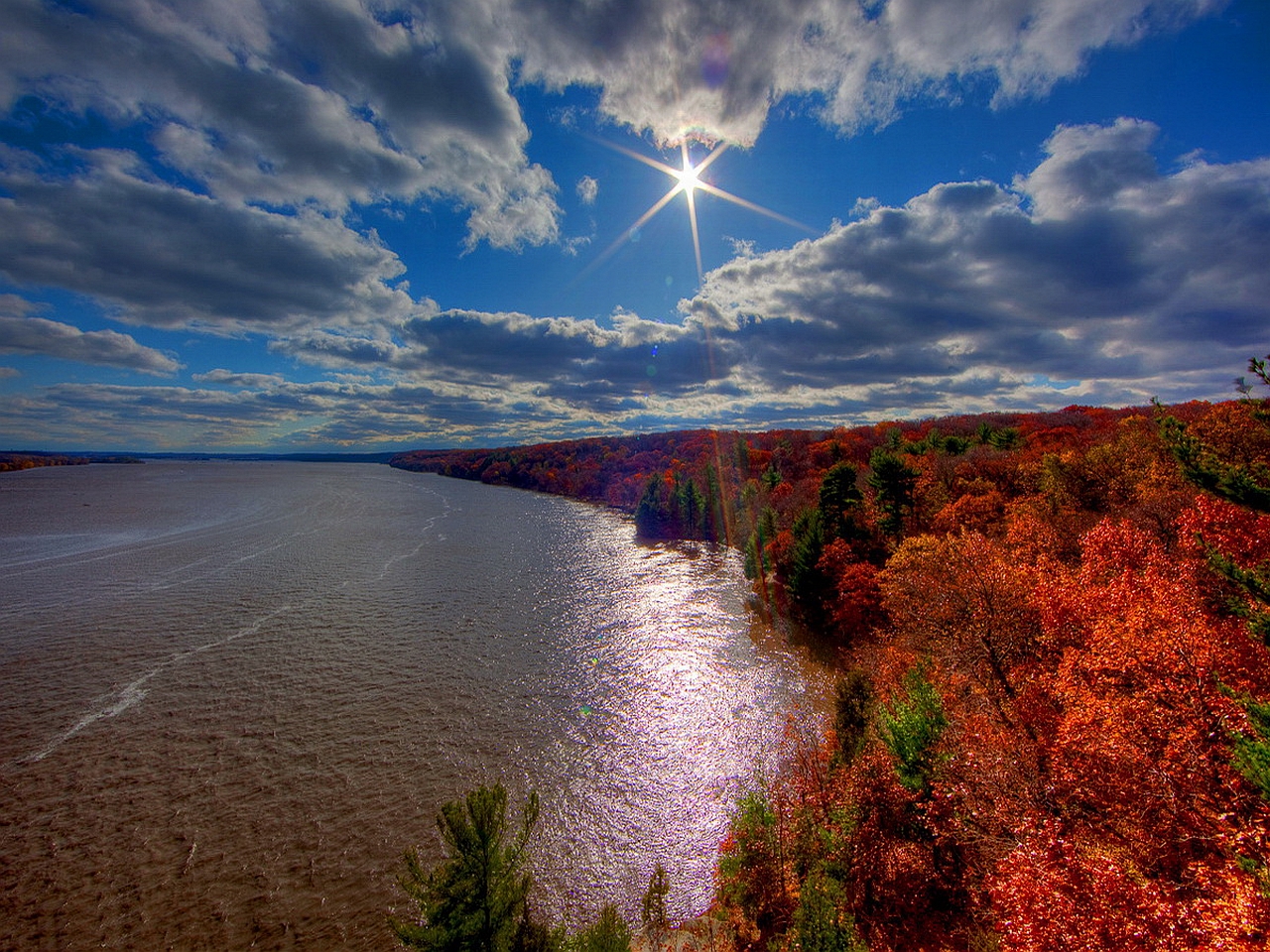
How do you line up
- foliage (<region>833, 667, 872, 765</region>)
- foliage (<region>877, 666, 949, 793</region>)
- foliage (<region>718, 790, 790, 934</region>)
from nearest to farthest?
1. foliage (<region>718, 790, 790, 934</region>)
2. foliage (<region>877, 666, 949, 793</region>)
3. foliage (<region>833, 667, 872, 765</region>)

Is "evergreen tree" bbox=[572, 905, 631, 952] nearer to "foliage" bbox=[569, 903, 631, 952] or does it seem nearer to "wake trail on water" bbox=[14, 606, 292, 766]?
"foliage" bbox=[569, 903, 631, 952]

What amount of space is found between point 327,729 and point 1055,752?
35.3 meters

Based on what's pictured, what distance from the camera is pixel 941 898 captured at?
66.0 ft

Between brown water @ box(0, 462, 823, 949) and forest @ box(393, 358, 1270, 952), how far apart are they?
18.5 feet

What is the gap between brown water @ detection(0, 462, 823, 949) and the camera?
59.9 ft

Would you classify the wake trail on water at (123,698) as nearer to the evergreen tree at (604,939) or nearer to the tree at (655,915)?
the evergreen tree at (604,939)

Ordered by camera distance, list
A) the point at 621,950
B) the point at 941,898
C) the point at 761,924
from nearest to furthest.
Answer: the point at 621,950, the point at 761,924, the point at 941,898

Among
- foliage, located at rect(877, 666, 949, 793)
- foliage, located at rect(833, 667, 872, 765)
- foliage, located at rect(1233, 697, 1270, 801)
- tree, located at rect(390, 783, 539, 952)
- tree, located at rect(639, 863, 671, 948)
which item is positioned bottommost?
tree, located at rect(639, 863, 671, 948)

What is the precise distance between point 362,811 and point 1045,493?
Result: 182 feet

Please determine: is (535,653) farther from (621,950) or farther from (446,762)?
(621,950)

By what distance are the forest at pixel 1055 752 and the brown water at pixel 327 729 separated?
5.65 meters

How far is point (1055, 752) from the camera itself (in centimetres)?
2023

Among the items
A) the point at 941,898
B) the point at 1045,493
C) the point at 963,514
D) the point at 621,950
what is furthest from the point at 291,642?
the point at 1045,493

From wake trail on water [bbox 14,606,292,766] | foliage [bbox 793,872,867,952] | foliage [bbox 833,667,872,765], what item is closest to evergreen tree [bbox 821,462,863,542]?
foliage [bbox 833,667,872,765]
